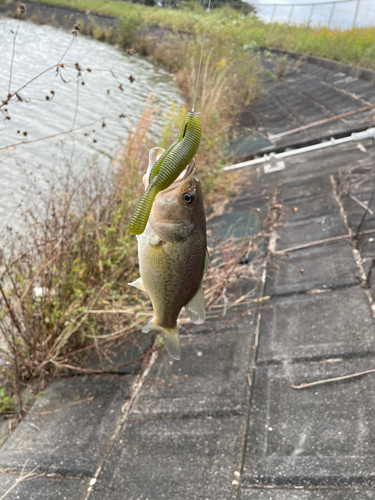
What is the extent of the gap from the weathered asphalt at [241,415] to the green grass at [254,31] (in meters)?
3.79

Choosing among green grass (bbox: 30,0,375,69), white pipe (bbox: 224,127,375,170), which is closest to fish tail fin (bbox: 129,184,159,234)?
green grass (bbox: 30,0,375,69)

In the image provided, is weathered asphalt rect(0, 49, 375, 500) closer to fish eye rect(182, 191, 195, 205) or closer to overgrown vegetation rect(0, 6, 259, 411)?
overgrown vegetation rect(0, 6, 259, 411)

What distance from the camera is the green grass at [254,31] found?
14.4 m

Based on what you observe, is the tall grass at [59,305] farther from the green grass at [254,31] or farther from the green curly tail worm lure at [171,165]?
the green grass at [254,31]

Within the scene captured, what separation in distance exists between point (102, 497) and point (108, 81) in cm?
1599

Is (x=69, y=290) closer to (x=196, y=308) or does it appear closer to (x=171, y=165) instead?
(x=196, y=308)

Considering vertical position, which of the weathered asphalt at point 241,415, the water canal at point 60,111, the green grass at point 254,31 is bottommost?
the weathered asphalt at point 241,415

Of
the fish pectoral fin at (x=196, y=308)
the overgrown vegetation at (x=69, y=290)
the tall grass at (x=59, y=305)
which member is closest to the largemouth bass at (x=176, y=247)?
the fish pectoral fin at (x=196, y=308)

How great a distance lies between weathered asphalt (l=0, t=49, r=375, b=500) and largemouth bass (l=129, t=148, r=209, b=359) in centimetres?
230

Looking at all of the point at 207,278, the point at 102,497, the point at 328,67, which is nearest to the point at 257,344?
the point at 207,278

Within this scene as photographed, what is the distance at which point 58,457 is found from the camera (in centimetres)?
343

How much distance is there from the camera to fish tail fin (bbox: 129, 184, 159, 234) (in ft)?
2.68

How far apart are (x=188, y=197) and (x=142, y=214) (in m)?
0.35

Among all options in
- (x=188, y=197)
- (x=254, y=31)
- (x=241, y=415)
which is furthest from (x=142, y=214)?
(x=254, y=31)
